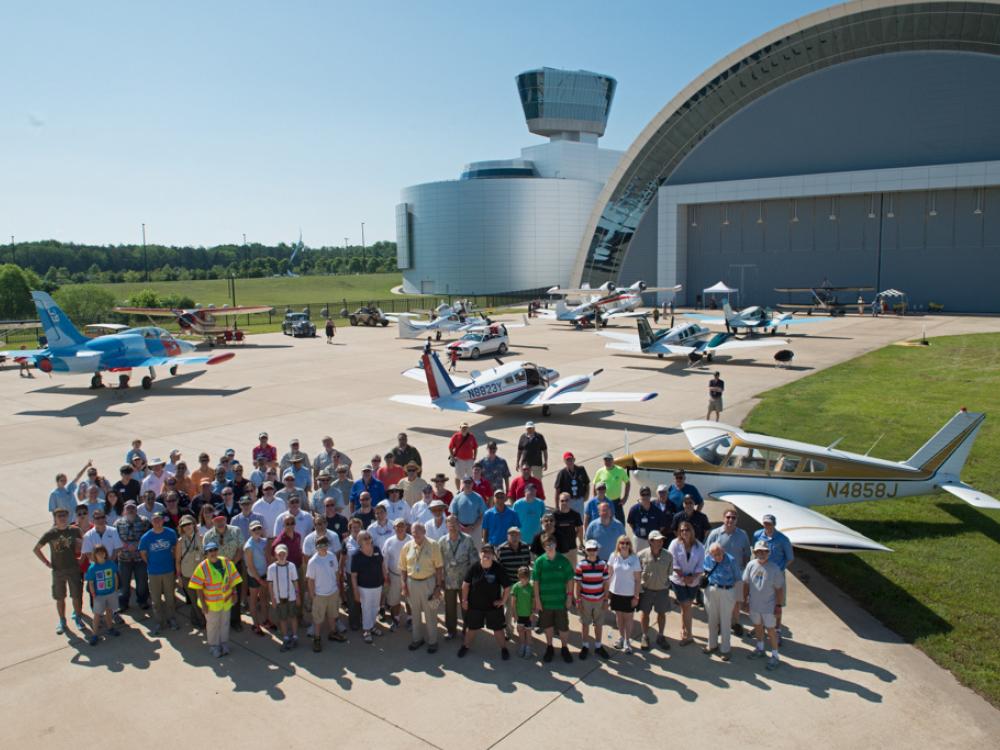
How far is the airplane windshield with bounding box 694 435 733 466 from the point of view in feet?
36.7

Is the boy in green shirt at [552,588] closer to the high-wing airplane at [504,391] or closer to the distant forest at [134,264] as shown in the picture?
the high-wing airplane at [504,391]

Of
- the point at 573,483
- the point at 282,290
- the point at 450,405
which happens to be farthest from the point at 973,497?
the point at 282,290

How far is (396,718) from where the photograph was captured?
268 inches

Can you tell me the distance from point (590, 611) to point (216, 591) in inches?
165

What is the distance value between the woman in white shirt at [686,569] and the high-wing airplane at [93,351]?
2066cm

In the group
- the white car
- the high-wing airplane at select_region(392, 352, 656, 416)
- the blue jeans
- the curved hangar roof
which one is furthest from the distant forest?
the blue jeans

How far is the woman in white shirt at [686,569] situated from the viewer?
26.3 feet

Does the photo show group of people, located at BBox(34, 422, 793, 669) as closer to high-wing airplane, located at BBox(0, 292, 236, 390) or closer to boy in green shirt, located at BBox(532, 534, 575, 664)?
boy in green shirt, located at BBox(532, 534, 575, 664)

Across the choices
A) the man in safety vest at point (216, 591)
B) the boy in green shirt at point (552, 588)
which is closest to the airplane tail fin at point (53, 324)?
the man in safety vest at point (216, 591)

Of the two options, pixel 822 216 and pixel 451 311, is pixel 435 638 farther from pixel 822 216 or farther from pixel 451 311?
pixel 822 216

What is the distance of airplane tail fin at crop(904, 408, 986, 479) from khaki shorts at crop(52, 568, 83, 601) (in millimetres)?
12016

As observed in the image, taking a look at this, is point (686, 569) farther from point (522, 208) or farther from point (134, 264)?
point (134, 264)

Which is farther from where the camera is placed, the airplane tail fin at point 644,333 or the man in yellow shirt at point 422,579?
the airplane tail fin at point 644,333

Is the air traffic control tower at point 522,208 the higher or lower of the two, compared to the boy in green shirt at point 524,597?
higher
